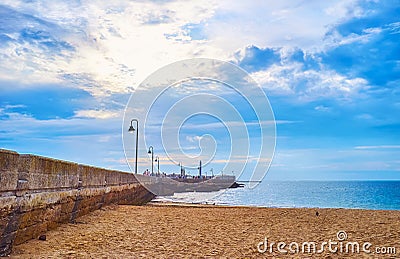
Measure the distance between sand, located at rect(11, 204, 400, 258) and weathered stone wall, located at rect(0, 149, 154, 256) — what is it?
27cm

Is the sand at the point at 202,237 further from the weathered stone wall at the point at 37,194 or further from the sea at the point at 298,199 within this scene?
the sea at the point at 298,199

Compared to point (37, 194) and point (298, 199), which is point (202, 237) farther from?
point (298, 199)

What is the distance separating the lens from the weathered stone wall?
657 centimetres

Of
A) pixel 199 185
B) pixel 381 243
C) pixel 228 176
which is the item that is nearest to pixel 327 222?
pixel 381 243

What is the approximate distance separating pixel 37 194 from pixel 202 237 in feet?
12.7

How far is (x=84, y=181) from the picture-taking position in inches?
470

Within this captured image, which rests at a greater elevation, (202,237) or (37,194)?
(37,194)

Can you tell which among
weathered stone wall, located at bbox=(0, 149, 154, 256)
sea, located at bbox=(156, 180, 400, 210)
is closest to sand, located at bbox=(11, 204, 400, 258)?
weathered stone wall, located at bbox=(0, 149, 154, 256)

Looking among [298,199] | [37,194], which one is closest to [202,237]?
[37,194]

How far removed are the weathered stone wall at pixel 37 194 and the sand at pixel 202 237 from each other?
0.88 ft

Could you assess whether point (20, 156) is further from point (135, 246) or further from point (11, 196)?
point (135, 246)

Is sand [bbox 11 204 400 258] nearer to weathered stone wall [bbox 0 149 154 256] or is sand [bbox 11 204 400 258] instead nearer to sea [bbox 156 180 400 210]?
weathered stone wall [bbox 0 149 154 256]

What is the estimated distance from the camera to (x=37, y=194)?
791cm

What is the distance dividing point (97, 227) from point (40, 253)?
140 inches
